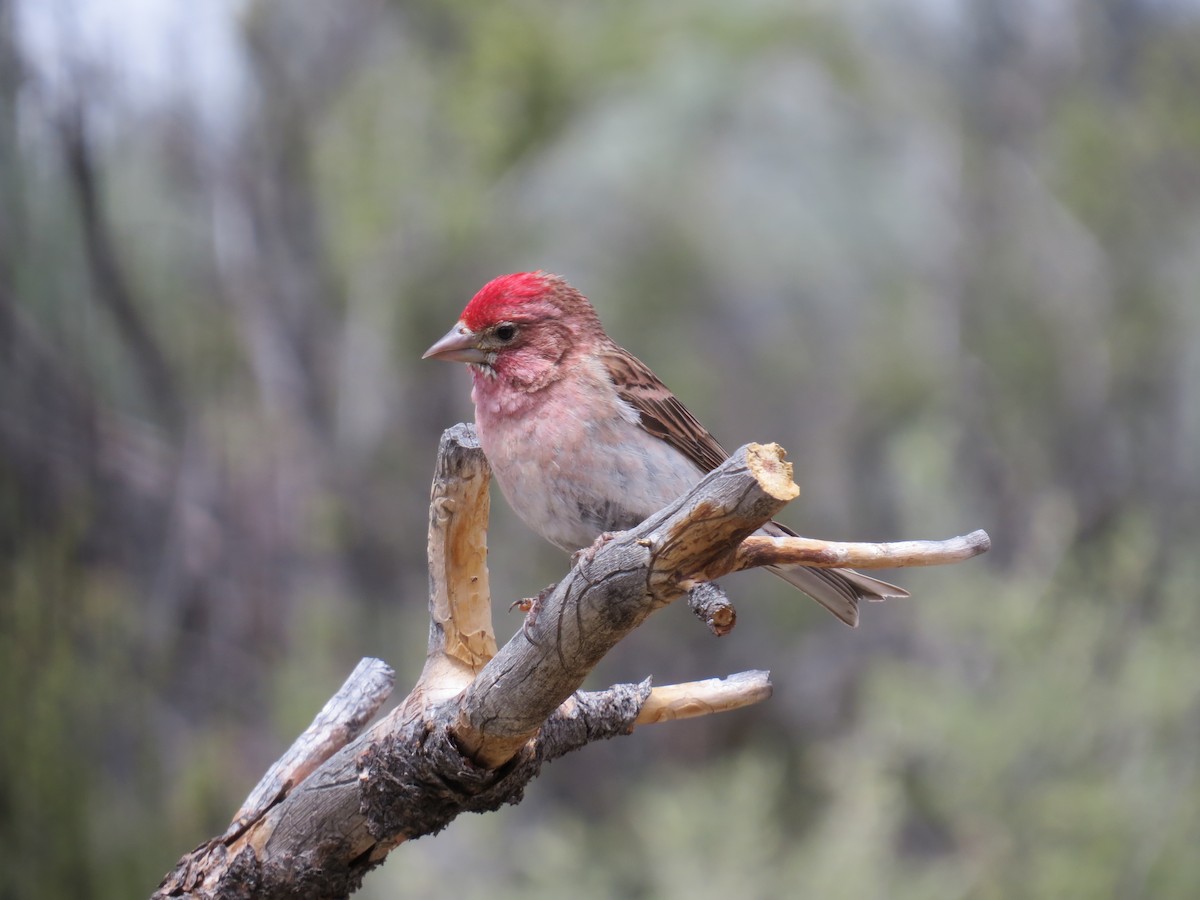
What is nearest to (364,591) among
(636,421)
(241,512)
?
(241,512)

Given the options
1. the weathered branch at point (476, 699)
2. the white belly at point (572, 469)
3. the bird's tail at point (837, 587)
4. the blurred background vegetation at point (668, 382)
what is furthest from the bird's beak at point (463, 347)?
the blurred background vegetation at point (668, 382)

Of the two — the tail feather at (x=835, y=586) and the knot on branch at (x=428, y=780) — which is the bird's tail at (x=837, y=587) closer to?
the tail feather at (x=835, y=586)

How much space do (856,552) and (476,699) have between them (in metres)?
0.73

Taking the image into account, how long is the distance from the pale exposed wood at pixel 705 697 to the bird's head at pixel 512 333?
82cm

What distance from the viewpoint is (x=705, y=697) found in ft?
8.73

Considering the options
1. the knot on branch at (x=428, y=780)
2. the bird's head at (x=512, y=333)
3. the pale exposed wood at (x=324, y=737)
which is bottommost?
the knot on branch at (x=428, y=780)

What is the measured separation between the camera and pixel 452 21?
29.9 feet

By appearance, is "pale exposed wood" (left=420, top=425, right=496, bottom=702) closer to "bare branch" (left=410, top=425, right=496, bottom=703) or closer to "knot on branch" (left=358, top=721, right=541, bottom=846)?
"bare branch" (left=410, top=425, right=496, bottom=703)

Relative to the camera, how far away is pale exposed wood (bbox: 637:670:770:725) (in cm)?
265

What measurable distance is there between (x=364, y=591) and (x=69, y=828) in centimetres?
334

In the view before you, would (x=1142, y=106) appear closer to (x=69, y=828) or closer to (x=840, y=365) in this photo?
(x=840, y=365)

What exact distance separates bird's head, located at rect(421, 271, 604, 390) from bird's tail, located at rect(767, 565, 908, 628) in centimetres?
76

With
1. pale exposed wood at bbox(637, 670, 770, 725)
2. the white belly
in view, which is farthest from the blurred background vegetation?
pale exposed wood at bbox(637, 670, 770, 725)

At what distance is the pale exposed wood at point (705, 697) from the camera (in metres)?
2.65
